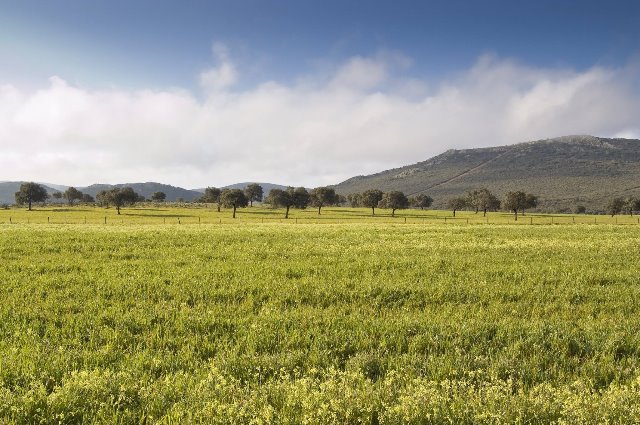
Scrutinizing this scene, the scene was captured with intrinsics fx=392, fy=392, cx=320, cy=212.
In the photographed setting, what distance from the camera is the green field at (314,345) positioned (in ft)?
17.5

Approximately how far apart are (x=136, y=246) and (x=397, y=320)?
19.7m

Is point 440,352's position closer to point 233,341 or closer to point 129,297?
point 233,341

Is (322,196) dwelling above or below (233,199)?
above

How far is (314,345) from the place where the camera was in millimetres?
7824

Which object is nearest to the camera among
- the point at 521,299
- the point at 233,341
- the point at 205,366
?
the point at 205,366

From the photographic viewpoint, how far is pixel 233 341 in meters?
8.20

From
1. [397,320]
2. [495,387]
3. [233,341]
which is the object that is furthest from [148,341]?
[495,387]

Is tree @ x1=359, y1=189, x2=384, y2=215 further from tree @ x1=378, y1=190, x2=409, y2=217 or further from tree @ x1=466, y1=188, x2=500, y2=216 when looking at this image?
tree @ x1=466, y1=188, x2=500, y2=216

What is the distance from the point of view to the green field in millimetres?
5320

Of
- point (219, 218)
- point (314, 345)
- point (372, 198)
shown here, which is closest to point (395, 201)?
point (372, 198)

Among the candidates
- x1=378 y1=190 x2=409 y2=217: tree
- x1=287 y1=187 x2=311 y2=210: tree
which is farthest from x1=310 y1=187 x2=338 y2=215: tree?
x1=378 y1=190 x2=409 y2=217: tree

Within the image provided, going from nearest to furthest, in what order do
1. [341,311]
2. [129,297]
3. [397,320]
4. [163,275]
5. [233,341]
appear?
[233,341], [397,320], [341,311], [129,297], [163,275]

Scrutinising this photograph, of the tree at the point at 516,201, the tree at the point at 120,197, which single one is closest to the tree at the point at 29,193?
the tree at the point at 120,197

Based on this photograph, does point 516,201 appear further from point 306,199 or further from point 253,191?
point 253,191
